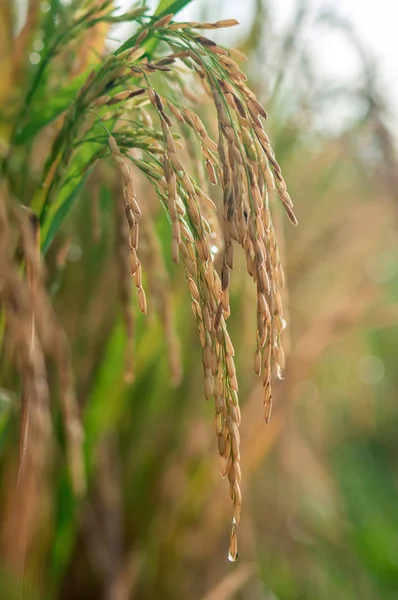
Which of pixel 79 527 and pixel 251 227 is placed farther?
pixel 79 527

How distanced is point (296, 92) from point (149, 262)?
55 cm

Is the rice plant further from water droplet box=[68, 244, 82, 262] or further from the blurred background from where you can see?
water droplet box=[68, 244, 82, 262]

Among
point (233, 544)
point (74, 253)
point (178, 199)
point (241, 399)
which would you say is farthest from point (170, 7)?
point (241, 399)

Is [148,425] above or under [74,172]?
under

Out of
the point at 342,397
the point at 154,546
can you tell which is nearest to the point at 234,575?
the point at 154,546

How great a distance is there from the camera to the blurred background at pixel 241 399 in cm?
72

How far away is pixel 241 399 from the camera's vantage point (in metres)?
0.92

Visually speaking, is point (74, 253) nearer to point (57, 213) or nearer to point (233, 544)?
point (57, 213)

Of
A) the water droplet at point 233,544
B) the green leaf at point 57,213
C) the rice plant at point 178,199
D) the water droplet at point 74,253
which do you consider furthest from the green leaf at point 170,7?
the water droplet at point 74,253

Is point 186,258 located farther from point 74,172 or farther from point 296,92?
point 296,92

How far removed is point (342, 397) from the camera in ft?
4.64

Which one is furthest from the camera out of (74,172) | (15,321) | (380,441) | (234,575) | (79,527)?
(380,441)

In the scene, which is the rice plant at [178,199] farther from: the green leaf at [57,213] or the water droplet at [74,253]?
the water droplet at [74,253]

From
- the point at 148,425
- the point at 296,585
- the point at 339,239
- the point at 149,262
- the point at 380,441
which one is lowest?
the point at 380,441
